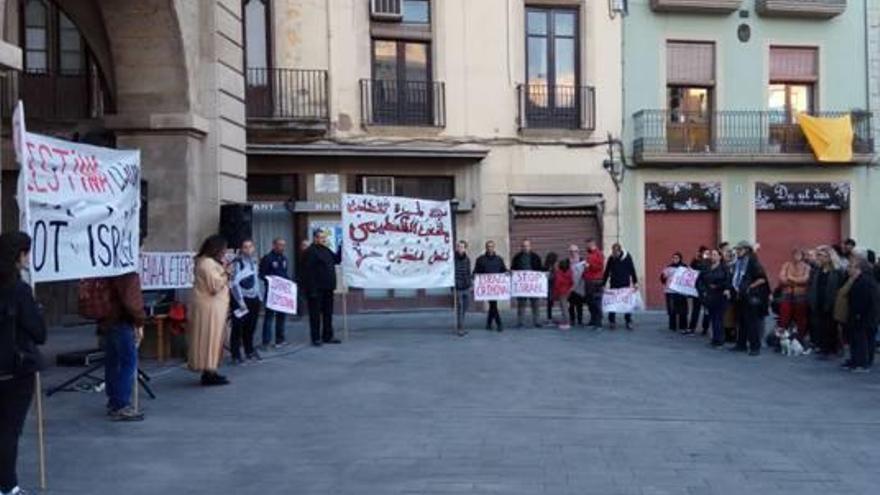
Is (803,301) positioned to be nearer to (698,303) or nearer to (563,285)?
(698,303)

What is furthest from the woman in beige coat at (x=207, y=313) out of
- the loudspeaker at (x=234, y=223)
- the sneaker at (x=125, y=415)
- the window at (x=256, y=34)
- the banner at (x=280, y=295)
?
the window at (x=256, y=34)

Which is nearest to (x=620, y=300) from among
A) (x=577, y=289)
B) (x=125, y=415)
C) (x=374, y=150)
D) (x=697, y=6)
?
(x=577, y=289)

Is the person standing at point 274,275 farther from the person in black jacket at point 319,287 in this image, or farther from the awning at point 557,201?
the awning at point 557,201

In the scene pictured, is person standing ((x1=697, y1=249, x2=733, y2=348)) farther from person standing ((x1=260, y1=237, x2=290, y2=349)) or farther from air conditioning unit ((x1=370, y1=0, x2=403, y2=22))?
air conditioning unit ((x1=370, y1=0, x2=403, y2=22))

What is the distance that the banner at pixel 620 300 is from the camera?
18.6m

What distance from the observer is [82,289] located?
1063cm

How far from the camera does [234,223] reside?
46.2ft

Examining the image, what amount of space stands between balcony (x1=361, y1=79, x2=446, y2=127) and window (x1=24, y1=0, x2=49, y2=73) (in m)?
6.99

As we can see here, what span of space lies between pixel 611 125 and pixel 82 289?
16448 millimetres

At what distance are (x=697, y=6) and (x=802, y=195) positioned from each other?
5593mm

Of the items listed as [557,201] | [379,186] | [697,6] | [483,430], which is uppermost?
[697,6]

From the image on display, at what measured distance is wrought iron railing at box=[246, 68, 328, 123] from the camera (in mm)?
22375

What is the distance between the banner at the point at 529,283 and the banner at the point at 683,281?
232 centimetres

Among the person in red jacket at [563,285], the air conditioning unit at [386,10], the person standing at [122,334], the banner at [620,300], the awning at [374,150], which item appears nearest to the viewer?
the person standing at [122,334]
